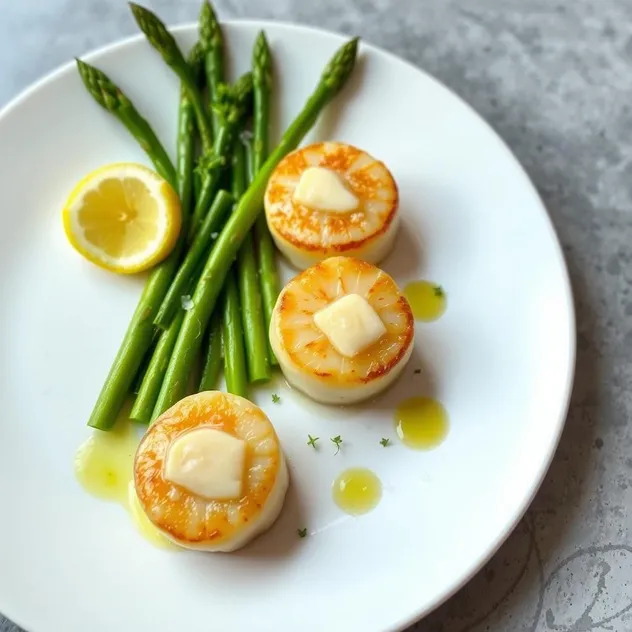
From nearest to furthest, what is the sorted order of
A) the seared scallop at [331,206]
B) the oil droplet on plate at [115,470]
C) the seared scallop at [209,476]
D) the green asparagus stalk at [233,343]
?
1. the seared scallop at [209,476]
2. the oil droplet on plate at [115,470]
3. the green asparagus stalk at [233,343]
4. the seared scallop at [331,206]

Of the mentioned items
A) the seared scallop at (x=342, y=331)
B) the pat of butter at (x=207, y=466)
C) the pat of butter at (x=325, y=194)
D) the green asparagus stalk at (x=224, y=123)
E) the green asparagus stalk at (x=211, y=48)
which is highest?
the green asparagus stalk at (x=211, y=48)

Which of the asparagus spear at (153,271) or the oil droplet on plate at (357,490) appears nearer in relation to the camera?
the oil droplet on plate at (357,490)

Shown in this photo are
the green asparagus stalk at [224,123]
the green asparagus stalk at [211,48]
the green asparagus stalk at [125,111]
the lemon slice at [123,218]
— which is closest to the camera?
the lemon slice at [123,218]

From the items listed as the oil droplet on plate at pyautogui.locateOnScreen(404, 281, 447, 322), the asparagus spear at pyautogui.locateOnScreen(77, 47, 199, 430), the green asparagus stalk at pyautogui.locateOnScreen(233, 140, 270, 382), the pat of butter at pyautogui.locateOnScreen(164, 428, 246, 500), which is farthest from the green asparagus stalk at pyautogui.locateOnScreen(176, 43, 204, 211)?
the pat of butter at pyautogui.locateOnScreen(164, 428, 246, 500)

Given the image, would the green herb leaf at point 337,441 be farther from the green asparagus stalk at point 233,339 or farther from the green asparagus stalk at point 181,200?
the green asparagus stalk at point 181,200

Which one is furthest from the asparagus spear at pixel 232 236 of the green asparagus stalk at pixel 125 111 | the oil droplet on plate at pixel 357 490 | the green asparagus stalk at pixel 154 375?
the oil droplet on plate at pixel 357 490

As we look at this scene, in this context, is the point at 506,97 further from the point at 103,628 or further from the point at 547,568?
the point at 103,628

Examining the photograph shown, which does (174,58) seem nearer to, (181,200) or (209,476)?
(181,200)

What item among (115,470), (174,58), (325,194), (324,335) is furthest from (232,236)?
(115,470)

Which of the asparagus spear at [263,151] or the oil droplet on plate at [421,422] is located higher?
the asparagus spear at [263,151]
